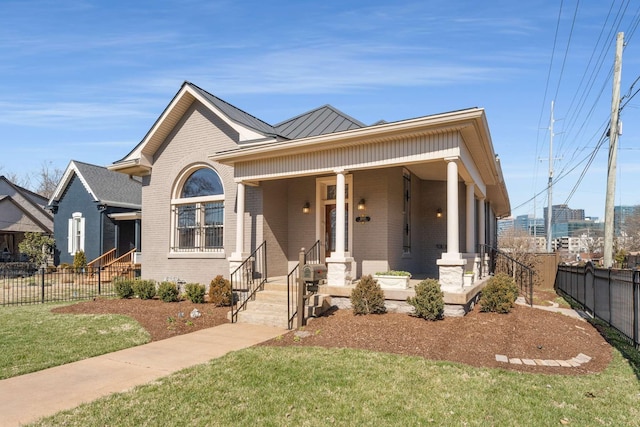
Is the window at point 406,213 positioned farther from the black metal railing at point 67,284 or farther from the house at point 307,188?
the black metal railing at point 67,284

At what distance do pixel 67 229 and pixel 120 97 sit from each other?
11467mm

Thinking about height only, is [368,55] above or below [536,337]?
above

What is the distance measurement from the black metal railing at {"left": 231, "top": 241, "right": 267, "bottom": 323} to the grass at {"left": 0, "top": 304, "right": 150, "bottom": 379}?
253 cm

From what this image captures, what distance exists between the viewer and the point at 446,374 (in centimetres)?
531

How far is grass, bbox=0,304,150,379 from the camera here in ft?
21.0

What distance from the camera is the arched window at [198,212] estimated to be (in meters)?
12.6

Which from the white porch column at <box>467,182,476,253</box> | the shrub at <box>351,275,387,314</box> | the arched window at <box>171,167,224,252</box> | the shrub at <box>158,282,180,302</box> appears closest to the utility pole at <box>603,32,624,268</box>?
the white porch column at <box>467,182,476,253</box>

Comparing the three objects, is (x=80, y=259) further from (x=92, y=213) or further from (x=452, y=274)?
(x=452, y=274)

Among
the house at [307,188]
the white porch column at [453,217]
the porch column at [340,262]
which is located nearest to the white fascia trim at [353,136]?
the house at [307,188]

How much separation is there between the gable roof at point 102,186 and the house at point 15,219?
16.9ft

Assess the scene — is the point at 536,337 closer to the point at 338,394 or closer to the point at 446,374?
the point at 446,374

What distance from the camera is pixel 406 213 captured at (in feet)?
40.4

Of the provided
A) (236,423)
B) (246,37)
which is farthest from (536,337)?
(246,37)

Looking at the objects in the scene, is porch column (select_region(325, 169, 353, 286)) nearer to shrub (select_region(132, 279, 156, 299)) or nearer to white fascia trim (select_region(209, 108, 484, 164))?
white fascia trim (select_region(209, 108, 484, 164))
